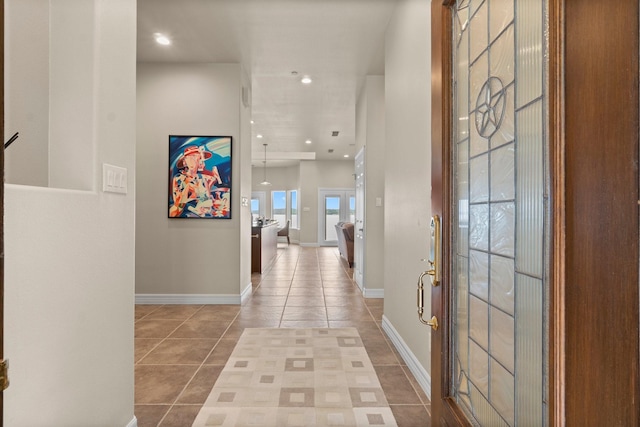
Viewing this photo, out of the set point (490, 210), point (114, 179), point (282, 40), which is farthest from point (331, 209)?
point (490, 210)

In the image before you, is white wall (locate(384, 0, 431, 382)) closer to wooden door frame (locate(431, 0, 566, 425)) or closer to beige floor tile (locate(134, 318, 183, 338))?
wooden door frame (locate(431, 0, 566, 425))

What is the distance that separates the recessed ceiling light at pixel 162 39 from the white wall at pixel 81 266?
2158 millimetres

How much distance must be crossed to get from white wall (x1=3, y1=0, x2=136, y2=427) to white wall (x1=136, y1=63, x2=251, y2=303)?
2.54 meters

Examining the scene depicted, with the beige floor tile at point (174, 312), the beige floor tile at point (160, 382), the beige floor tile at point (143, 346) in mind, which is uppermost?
the beige floor tile at point (174, 312)

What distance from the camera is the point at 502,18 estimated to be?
37.5 inches

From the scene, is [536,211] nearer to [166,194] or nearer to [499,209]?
[499,209]

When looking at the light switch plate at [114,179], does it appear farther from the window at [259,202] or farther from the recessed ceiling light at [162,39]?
the window at [259,202]

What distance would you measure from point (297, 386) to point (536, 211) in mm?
1923

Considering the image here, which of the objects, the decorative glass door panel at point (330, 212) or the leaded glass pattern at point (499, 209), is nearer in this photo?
the leaded glass pattern at point (499, 209)

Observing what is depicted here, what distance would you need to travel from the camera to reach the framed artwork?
A: 4.26 m

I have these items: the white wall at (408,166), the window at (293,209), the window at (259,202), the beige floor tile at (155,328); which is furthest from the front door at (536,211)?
the window at (259,202)

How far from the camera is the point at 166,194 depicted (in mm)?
4281

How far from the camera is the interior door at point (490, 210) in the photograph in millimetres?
804

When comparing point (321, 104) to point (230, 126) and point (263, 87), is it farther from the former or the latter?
point (230, 126)
